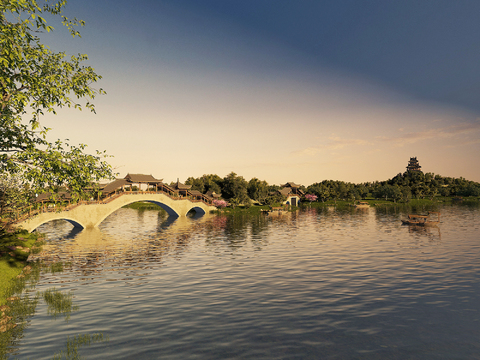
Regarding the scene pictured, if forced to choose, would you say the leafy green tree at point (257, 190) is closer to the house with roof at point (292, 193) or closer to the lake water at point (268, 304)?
the house with roof at point (292, 193)

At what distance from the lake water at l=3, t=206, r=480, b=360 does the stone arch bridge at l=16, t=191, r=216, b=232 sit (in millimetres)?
18813

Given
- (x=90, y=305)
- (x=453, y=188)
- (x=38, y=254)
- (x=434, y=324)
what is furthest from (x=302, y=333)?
(x=453, y=188)

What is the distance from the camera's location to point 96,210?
2466 inches

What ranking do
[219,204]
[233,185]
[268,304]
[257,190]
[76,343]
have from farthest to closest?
[257,190], [233,185], [219,204], [268,304], [76,343]

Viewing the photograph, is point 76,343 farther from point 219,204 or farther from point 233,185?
point 233,185

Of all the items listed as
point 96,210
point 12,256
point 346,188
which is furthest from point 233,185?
point 12,256

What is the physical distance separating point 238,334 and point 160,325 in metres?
4.07

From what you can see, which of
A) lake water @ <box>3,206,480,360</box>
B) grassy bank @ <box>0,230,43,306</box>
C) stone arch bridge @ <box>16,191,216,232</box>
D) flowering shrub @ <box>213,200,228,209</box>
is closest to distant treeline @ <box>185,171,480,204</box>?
flowering shrub @ <box>213,200,228,209</box>

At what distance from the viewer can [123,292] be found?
20344 millimetres

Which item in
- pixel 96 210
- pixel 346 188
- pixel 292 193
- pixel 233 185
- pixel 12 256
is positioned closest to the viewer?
pixel 12 256

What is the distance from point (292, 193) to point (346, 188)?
32.5m

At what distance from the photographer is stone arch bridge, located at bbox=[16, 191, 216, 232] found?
4975 cm

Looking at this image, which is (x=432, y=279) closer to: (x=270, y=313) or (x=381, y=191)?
(x=270, y=313)

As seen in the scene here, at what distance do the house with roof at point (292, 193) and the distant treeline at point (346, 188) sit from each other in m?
6.62
